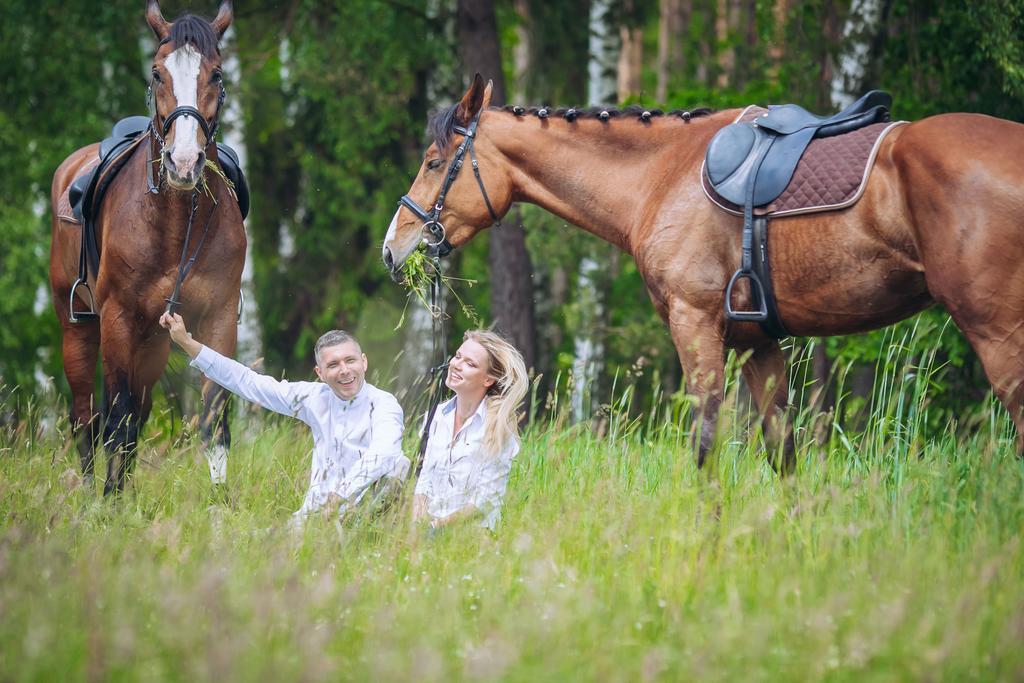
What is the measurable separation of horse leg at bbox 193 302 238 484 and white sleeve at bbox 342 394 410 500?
1.05 metres

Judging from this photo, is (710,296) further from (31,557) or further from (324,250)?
(324,250)

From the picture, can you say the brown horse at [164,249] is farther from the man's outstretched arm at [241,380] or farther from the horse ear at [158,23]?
the man's outstretched arm at [241,380]

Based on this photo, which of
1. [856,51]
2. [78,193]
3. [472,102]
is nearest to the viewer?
[472,102]

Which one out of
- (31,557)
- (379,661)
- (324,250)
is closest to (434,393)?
(31,557)

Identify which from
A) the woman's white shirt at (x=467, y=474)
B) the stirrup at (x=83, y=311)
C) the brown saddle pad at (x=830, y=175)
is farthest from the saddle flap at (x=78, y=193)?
the brown saddle pad at (x=830, y=175)

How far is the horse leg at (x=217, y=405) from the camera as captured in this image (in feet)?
19.1

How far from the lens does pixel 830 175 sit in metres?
4.73

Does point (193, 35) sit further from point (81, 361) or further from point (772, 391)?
point (772, 391)

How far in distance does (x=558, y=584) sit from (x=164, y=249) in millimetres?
2977

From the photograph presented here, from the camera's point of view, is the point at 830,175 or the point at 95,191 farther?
the point at 95,191

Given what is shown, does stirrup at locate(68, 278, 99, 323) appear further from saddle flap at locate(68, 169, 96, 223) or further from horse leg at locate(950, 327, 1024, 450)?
horse leg at locate(950, 327, 1024, 450)

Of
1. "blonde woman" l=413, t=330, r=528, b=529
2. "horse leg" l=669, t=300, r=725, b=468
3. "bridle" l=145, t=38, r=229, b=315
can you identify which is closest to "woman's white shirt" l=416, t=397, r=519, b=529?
"blonde woman" l=413, t=330, r=528, b=529

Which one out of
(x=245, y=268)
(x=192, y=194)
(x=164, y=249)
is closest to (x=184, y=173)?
(x=192, y=194)

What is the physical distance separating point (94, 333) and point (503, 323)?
5.49 meters
